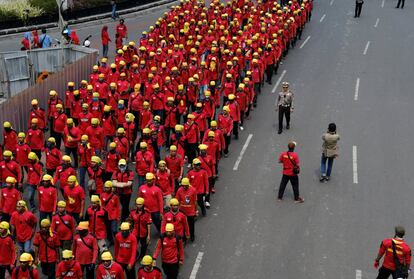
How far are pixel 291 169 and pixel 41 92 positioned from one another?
10229mm

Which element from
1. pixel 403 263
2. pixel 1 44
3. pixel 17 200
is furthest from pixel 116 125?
pixel 1 44

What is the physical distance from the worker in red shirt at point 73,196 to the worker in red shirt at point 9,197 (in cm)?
110

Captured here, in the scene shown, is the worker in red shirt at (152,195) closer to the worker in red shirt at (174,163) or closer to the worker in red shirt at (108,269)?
the worker in red shirt at (174,163)

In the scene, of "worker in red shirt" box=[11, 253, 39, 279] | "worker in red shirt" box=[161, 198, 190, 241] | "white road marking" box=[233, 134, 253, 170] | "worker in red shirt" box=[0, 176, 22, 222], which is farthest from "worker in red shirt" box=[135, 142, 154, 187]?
"worker in red shirt" box=[11, 253, 39, 279]

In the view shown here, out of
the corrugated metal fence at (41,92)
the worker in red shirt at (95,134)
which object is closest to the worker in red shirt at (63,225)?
the worker in red shirt at (95,134)

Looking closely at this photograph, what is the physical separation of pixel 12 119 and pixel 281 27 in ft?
44.1

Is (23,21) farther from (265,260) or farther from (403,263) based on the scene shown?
(403,263)

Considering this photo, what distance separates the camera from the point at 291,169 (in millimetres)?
14969

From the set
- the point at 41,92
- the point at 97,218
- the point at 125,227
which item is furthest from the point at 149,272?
the point at 41,92

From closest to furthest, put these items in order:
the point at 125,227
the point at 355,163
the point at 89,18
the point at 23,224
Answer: the point at 125,227
the point at 23,224
the point at 355,163
the point at 89,18

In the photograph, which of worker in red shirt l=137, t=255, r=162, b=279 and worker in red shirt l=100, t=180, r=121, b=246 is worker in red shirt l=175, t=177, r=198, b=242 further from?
worker in red shirt l=137, t=255, r=162, b=279

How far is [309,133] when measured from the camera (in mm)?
19734

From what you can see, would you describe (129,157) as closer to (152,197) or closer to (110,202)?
(152,197)

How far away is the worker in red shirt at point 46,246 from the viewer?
11.5 meters
